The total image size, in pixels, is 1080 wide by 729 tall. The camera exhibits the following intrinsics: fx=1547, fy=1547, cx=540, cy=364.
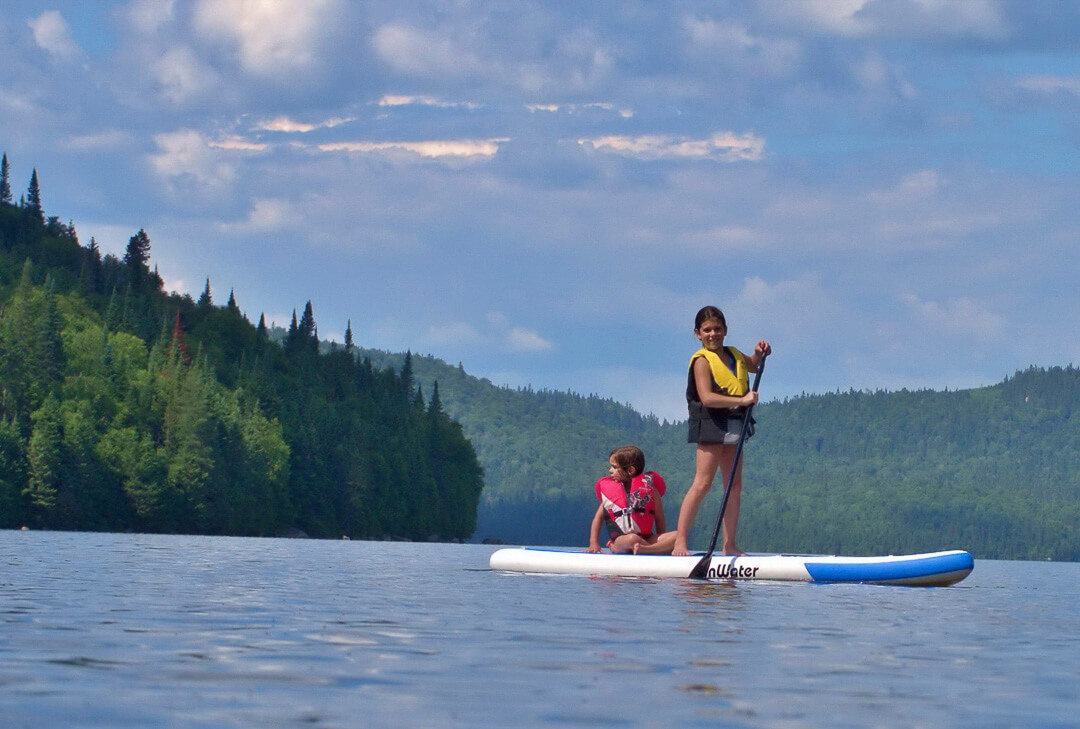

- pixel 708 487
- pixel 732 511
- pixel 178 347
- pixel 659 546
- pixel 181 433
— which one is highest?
pixel 178 347

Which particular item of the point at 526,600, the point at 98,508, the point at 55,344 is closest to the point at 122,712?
the point at 526,600

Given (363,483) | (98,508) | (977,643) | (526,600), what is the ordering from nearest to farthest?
(977,643) < (526,600) < (98,508) < (363,483)

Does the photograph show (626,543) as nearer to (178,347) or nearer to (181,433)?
(181,433)

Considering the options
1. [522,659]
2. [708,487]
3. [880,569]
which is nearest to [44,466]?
[708,487]

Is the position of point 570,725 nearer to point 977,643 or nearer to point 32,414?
point 977,643

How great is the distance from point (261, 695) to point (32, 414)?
11889 cm

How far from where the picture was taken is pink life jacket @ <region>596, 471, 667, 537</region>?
21.0 meters

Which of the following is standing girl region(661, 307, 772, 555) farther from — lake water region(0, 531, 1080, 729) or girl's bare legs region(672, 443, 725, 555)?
lake water region(0, 531, 1080, 729)

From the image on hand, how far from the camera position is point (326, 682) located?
8.52 metres

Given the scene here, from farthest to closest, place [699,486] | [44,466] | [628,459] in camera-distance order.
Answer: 1. [44,466]
2. [628,459]
3. [699,486]

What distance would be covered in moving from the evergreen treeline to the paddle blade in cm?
9718

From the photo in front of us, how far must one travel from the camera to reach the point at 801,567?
19672 millimetres

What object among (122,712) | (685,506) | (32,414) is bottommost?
(122,712)

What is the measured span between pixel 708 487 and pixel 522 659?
9428 mm
